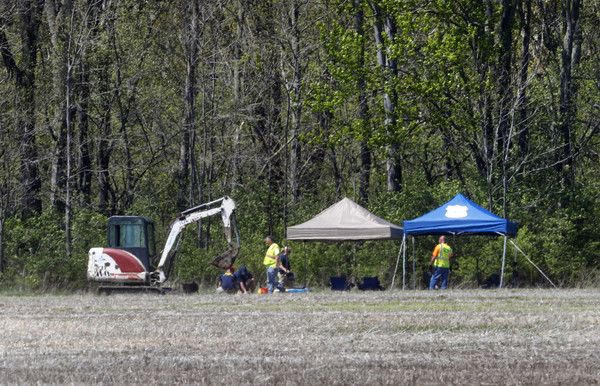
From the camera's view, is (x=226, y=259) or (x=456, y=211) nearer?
(x=226, y=259)

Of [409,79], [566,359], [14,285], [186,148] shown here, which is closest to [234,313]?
[566,359]

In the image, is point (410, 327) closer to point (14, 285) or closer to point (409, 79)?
point (14, 285)

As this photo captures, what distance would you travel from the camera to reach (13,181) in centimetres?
3572

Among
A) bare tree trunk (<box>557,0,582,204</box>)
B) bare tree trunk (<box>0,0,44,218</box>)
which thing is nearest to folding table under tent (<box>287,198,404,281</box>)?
bare tree trunk (<box>557,0,582,204</box>)

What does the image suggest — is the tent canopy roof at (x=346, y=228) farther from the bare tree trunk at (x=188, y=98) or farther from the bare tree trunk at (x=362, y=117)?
the bare tree trunk at (x=188, y=98)

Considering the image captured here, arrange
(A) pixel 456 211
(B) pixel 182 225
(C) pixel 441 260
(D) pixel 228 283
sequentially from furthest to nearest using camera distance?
1. (C) pixel 441 260
2. (B) pixel 182 225
3. (A) pixel 456 211
4. (D) pixel 228 283

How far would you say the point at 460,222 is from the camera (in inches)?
1289

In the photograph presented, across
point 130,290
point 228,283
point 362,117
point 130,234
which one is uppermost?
point 362,117

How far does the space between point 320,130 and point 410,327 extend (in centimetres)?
2943

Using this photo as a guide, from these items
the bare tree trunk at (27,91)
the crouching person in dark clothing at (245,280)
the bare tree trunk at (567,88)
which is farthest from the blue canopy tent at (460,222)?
the bare tree trunk at (27,91)

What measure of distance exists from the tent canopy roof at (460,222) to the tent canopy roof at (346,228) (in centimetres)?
78

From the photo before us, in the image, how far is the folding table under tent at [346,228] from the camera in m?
33.2

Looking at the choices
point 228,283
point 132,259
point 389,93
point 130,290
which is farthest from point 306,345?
point 389,93

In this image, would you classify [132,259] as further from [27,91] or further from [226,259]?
[27,91]
